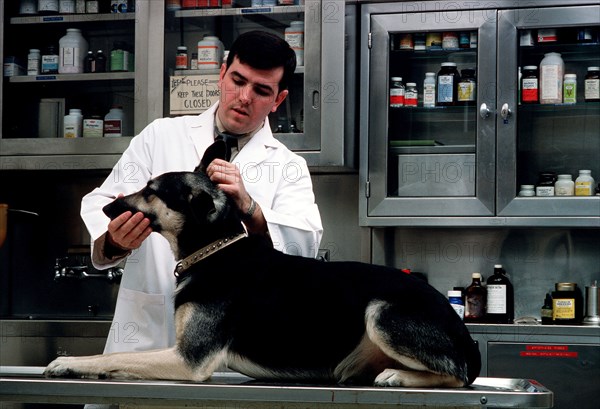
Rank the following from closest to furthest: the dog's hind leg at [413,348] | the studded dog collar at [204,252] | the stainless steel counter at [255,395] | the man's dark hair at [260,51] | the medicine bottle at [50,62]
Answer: the stainless steel counter at [255,395] < the dog's hind leg at [413,348] < the studded dog collar at [204,252] < the man's dark hair at [260,51] < the medicine bottle at [50,62]

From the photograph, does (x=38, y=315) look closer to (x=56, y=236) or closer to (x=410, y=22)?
(x=56, y=236)

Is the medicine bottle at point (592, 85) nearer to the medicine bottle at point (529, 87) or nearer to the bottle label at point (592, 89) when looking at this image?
the bottle label at point (592, 89)

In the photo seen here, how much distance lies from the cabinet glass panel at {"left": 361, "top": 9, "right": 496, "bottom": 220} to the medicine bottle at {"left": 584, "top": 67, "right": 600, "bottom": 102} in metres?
0.36

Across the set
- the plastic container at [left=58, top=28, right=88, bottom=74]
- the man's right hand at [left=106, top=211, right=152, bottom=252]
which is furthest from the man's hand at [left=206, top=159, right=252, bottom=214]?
the plastic container at [left=58, top=28, right=88, bottom=74]

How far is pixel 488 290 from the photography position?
3.04m

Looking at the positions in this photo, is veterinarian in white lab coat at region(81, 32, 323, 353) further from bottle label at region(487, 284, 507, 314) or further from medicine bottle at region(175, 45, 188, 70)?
bottle label at region(487, 284, 507, 314)

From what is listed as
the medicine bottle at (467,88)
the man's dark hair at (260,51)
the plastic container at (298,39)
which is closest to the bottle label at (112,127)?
the plastic container at (298,39)

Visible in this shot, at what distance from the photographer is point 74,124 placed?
→ 10.4 feet

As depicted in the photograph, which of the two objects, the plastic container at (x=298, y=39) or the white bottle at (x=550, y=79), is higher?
the plastic container at (x=298, y=39)

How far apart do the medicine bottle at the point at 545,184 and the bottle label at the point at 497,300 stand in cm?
36

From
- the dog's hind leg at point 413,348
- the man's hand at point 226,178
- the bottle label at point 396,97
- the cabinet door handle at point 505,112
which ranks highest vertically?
the bottle label at point 396,97

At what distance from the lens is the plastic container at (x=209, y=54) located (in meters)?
3.09

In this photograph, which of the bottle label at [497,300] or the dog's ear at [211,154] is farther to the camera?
the bottle label at [497,300]

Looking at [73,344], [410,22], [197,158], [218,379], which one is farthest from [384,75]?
[218,379]
